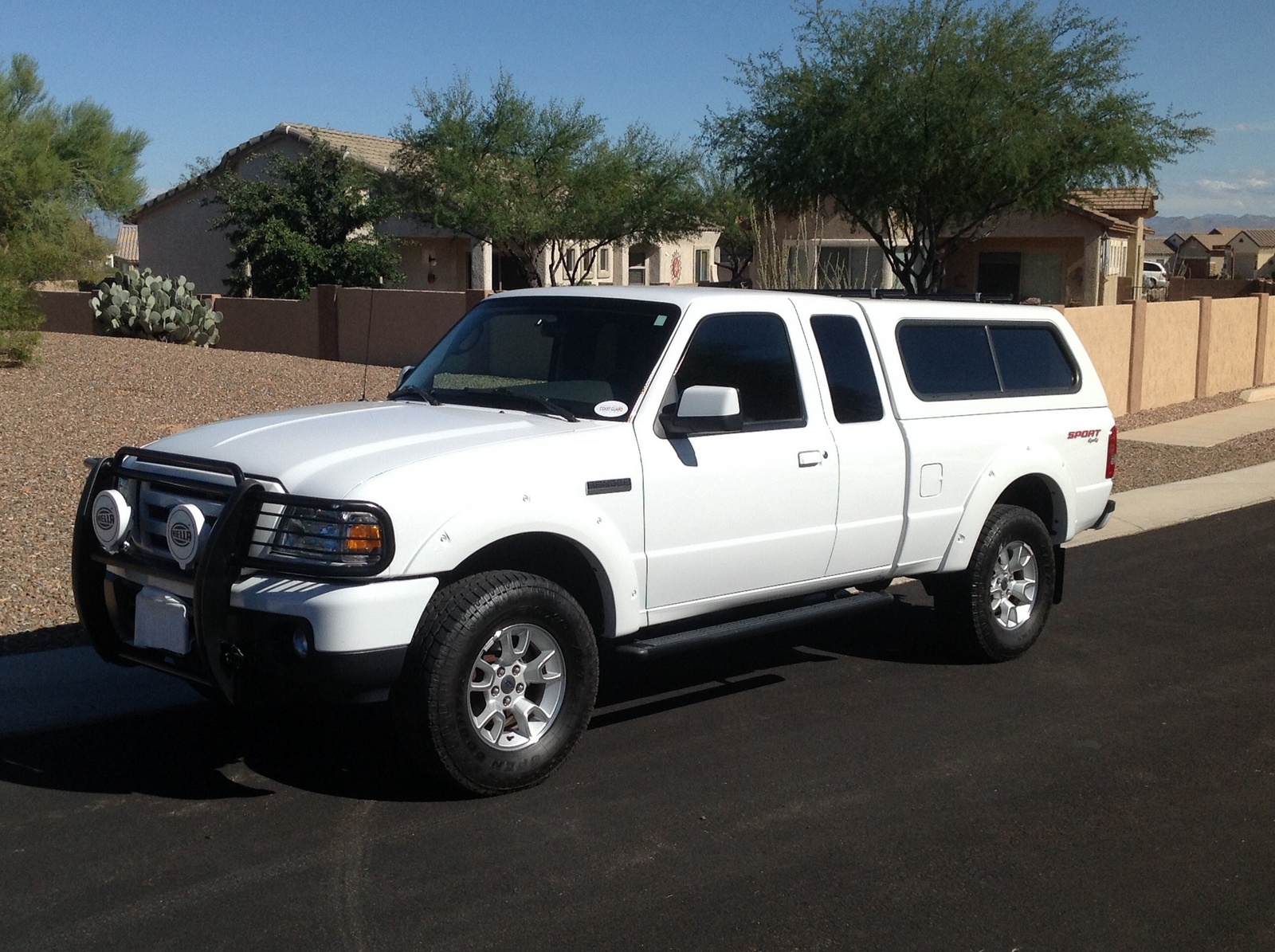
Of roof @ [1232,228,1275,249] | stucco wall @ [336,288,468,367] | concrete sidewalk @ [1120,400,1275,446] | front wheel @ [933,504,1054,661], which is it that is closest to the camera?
front wheel @ [933,504,1054,661]

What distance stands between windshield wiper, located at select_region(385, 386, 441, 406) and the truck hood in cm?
8

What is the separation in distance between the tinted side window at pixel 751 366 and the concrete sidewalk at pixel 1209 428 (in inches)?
505

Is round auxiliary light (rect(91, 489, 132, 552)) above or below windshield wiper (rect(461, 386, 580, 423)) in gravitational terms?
below

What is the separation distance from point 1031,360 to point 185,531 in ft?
17.1

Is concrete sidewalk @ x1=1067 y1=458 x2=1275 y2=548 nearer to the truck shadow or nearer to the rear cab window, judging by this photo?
the rear cab window

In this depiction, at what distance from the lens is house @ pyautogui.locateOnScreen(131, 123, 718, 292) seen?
Result: 120 ft

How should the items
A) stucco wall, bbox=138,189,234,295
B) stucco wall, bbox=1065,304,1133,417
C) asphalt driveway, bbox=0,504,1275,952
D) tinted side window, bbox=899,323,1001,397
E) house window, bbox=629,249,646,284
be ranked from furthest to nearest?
house window, bbox=629,249,646,284 < stucco wall, bbox=138,189,234,295 < stucco wall, bbox=1065,304,1133,417 < tinted side window, bbox=899,323,1001,397 < asphalt driveway, bbox=0,504,1275,952

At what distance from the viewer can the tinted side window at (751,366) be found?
6.59 m

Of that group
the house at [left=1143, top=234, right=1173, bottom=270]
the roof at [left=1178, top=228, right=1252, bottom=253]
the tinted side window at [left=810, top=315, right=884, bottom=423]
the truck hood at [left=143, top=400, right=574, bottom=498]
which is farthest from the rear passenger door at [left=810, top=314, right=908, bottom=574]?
the roof at [left=1178, top=228, right=1252, bottom=253]

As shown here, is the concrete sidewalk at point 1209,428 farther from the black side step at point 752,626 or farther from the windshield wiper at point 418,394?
the windshield wiper at point 418,394

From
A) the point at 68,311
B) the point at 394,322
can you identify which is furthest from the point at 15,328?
the point at 68,311

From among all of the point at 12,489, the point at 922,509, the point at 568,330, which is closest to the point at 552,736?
the point at 568,330

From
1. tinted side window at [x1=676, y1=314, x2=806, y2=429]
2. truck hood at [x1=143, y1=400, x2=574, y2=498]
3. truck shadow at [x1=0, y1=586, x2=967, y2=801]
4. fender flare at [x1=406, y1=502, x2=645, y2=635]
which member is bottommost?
truck shadow at [x1=0, y1=586, x2=967, y2=801]

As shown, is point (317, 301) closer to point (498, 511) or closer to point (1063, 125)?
point (1063, 125)
